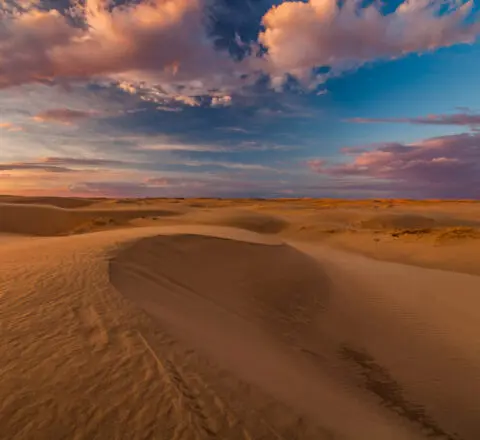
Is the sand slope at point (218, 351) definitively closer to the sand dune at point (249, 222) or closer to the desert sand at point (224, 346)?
the desert sand at point (224, 346)

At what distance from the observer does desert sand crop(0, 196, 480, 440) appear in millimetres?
3551

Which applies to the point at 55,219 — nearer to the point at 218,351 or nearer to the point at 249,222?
the point at 249,222

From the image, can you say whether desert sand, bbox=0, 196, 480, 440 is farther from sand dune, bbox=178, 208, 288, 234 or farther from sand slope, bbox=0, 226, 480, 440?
sand dune, bbox=178, 208, 288, 234

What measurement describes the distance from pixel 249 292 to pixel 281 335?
94.4 inches

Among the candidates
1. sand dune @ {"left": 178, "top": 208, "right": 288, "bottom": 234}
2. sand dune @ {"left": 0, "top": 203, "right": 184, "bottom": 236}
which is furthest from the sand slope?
sand dune @ {"left": 0, "top": 203, "right": 184, "bottom": 236}

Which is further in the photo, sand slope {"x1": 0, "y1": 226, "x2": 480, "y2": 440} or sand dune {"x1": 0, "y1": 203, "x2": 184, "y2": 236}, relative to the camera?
sand dune {"x1": 0, "y1": 203, "x2": 184, "y2": 236}

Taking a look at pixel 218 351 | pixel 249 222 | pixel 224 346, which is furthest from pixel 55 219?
pixel 218 351

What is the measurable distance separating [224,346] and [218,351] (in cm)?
35

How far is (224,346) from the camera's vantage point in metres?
5.35

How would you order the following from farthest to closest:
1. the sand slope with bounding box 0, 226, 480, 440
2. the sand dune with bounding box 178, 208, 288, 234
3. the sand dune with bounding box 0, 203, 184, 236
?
Result: the sand dune with bounding box 0, 203, 184, 236 < the sand dune with bounding box 178, 208, 288, 234 < the sand slope with bounding box 0, 226, 480, 440

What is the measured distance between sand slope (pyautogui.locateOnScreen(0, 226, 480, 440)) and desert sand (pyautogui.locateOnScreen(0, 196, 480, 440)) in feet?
0.08

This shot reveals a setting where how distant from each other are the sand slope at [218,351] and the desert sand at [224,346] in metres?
0.02

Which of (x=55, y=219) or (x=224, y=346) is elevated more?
(x=224, y=346)

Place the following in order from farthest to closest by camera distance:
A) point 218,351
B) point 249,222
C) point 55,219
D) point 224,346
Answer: point 55,219 → point 249,222 → point 224,346 → point 218,351
